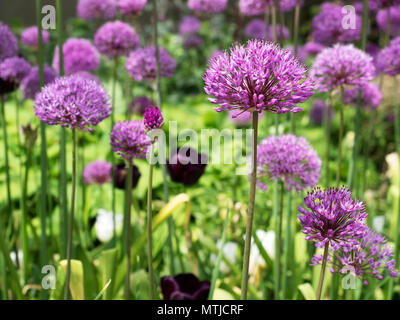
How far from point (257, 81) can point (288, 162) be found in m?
0.48

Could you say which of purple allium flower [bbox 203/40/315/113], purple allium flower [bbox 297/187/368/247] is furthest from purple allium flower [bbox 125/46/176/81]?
purple allium flower [bbox 297/187/368/247]

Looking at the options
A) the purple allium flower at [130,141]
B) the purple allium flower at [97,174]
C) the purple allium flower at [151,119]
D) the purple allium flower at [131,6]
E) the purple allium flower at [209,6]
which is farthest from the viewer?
the purple allium flower at [209,6]

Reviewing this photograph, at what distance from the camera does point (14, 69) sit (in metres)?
1.22

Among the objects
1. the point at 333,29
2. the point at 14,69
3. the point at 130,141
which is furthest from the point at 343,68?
the point at 14,69

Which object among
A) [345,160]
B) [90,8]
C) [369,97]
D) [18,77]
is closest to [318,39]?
[369,97]

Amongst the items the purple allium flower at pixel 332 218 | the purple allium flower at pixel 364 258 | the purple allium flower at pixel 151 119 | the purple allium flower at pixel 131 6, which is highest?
the purple allium flower at pixel 131 6

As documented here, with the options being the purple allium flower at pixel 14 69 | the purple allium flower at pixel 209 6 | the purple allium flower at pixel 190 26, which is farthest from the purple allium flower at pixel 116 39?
the purple allium flower at pixel 190 26

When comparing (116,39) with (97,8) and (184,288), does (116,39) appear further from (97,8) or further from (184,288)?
(184,288)

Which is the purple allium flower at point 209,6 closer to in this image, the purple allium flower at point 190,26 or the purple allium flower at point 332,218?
the purple allium flower at point 190,26

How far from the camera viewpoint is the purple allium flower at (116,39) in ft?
5.02

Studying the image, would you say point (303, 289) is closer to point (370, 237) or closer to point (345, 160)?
point (370, 237)

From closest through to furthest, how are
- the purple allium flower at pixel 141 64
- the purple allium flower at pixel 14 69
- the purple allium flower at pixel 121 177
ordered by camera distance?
the purple allium flower at pixel 14 69
the purple allium flower at pixel 121 177
the purple allium flower at pixel 141 64

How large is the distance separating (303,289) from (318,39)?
957mm

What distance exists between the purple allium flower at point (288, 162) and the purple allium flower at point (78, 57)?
79 centimetres
